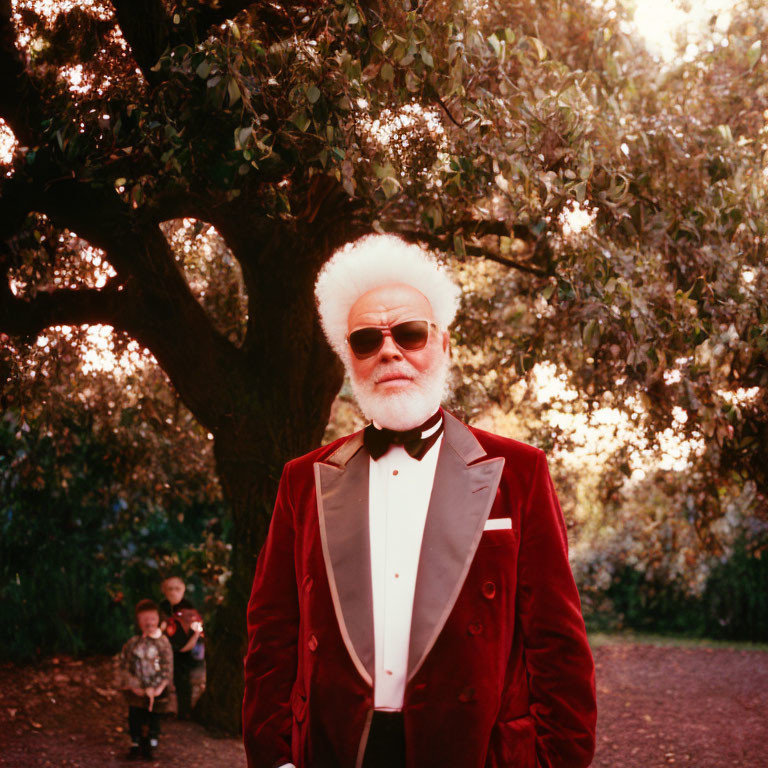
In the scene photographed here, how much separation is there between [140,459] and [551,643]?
8507 mm

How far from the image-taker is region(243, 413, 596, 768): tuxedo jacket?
7.02 ft

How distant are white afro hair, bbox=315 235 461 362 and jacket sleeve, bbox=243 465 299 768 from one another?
71 centimetres

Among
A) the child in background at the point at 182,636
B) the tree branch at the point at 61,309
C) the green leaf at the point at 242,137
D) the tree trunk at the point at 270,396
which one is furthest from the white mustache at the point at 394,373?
the child in background at the point at 182,636

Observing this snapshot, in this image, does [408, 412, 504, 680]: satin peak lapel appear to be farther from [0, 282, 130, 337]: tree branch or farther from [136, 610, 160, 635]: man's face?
[136, 610, 160, 635]: man's face

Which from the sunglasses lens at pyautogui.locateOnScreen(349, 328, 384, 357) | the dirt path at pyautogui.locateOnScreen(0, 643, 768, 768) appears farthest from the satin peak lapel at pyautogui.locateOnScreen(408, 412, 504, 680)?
the dirt path at pyautogui.locateOnScreen(0, 643, 768, 768)

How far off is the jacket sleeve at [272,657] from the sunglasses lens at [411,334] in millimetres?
687

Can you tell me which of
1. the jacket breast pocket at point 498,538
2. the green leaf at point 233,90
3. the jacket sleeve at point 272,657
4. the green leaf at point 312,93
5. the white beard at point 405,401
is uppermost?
the green leaf at point 312,93

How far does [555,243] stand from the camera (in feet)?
20.8

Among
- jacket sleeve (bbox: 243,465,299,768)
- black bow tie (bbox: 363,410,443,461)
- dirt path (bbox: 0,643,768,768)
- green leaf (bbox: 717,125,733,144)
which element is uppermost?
green leaf (bbox: 717,125,733,144)

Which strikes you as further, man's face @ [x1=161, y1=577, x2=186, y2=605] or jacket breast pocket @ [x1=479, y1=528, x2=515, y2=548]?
man's face @ [x1=161, y1=577, x2=186, y2=605]

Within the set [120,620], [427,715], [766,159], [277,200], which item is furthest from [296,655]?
[120,620]

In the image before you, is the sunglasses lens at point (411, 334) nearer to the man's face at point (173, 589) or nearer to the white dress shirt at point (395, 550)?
the white dress shirt at point (395, 550)

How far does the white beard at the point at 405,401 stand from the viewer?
2455 mm

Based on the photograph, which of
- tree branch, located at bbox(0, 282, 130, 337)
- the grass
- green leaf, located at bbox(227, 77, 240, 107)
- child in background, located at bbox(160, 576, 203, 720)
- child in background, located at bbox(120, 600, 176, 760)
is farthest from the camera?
the grass
